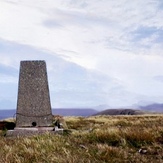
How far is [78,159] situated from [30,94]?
12.0 metres

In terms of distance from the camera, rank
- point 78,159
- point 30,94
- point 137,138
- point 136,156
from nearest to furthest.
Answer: point 78,159 → point 136,156 → point 137,138 → point 30,94

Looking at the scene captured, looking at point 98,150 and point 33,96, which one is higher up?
point 33,96

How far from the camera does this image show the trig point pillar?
60.8 feet

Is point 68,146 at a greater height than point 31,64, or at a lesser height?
lesser

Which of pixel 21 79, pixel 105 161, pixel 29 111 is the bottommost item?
pixel 105 161

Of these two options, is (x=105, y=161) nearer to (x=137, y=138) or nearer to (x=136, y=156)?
(x=136, y=156)

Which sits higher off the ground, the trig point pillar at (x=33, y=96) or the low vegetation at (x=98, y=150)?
the trig point pillar at (x=33, y=96)

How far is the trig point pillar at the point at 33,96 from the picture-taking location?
18.5m

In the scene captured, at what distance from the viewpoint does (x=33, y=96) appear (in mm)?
18531

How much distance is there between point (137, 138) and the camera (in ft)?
30.6

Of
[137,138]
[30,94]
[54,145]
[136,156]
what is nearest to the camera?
[136,156]

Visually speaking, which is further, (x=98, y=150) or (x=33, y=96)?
(x=33, y=96)

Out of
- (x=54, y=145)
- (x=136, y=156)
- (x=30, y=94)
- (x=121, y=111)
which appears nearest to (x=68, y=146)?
(x=54, y=145)

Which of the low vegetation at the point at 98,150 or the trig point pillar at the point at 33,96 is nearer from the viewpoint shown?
the low vegetation at the point at 98,150
